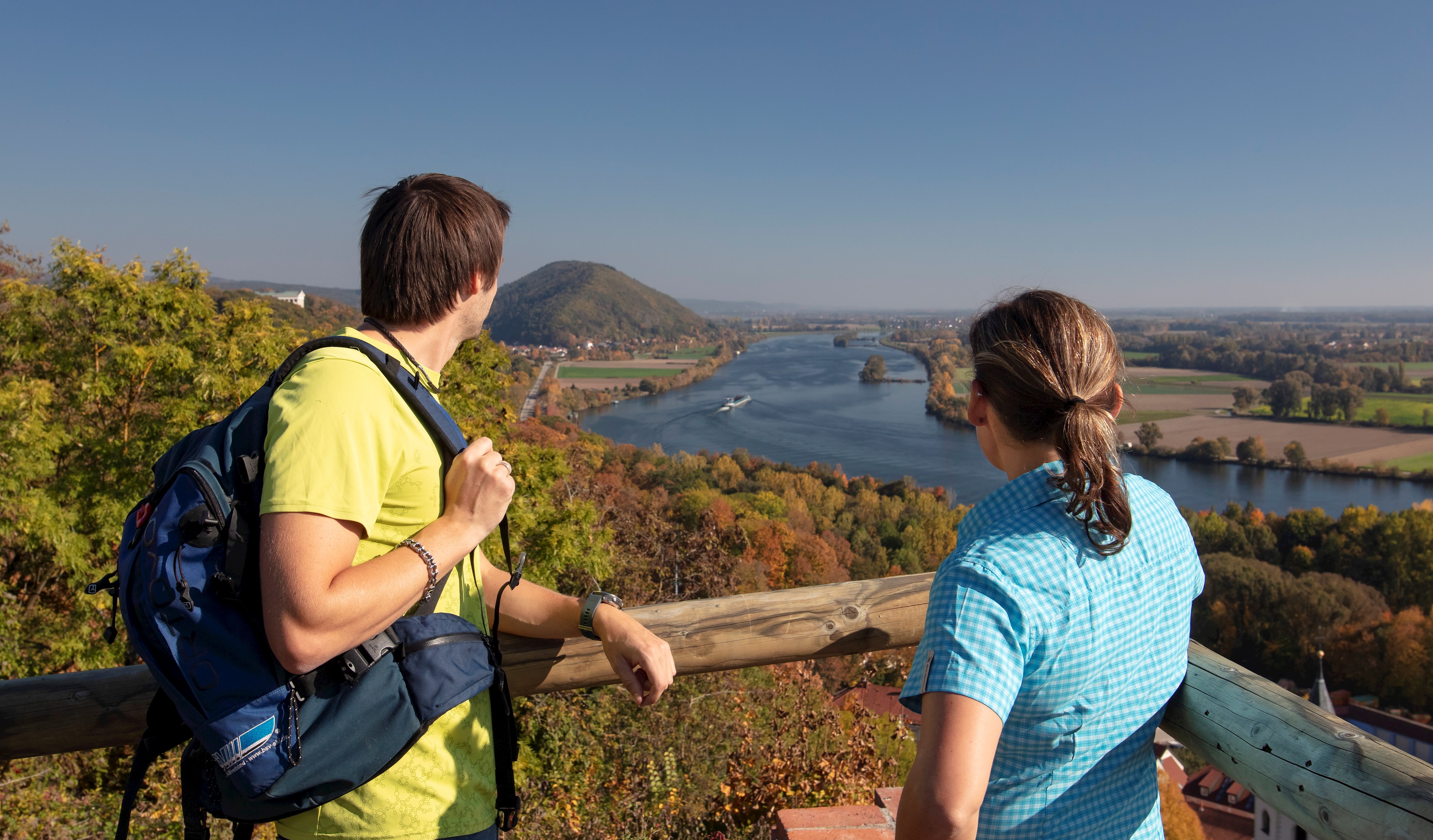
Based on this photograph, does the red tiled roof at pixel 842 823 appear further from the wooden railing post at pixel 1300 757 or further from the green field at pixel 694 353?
the green field at pixel 694 353

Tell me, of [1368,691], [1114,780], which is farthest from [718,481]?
[1114,780]

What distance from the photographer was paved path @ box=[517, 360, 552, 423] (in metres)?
44.7

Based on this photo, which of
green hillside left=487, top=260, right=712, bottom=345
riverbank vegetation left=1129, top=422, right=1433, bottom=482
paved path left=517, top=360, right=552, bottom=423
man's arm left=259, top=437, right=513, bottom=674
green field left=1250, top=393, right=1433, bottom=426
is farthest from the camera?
green hillside left=487, top=260, right=712, bottom=345

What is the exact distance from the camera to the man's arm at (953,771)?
90 cm

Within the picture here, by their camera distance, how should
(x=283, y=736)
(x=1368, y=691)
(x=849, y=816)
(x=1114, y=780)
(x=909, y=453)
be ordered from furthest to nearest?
(x=909, y=453)
(x=1368, y=691)
(x=849, y=816)
(x=1114, y=780)
(x=283, y=736)

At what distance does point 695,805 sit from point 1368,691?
129 ft

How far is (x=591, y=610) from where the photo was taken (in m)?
1.47

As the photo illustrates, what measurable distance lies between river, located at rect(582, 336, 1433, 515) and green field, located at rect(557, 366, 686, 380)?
11.2ft

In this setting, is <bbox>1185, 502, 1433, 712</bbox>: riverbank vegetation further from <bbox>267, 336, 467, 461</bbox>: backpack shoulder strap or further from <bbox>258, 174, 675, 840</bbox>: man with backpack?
<bbox>267, 336, 467, 461</bbox>: backpack shoulder strap

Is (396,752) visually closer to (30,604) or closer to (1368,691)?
(30,604)

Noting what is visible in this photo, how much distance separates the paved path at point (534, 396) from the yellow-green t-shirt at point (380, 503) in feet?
108

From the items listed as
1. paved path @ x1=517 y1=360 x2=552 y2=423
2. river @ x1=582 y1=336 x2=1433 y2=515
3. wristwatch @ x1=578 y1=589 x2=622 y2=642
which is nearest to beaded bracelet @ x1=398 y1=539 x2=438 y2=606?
wristwatch @ x1=578 y1=589 x2=622 y2=642

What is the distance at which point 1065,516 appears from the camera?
107 centimetres

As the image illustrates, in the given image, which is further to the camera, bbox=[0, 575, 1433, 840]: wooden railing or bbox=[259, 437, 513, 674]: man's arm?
bbox=[0, 575, 1433, 840]: wooden railing
